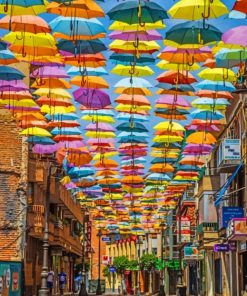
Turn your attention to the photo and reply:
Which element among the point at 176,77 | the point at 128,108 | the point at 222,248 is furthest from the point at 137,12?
the point at 222,248

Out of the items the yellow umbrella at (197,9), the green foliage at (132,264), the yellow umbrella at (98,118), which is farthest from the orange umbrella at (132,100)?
the green foliage at (132,264)

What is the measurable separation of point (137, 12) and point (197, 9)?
4.35ft

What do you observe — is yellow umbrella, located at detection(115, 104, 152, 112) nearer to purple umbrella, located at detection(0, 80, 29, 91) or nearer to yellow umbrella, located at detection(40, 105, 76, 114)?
yellow umbrella, located at detection(40, 105, 76, 114)

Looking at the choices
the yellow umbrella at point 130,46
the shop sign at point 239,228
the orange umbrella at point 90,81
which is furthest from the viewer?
the shop sign at point 239,228

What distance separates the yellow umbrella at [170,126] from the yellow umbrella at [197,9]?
10088mm

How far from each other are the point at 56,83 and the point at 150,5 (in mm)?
5841

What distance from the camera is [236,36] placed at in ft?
57.7

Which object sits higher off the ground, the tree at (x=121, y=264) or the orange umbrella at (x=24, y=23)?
the orange umbrella at (x=24, y=23)

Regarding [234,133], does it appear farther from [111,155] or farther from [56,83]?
[56,83]

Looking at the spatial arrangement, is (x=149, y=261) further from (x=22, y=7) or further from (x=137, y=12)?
(x=22, y=7)

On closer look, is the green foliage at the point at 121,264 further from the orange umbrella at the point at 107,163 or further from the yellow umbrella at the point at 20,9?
the yellow umbrella at the point at 20,9

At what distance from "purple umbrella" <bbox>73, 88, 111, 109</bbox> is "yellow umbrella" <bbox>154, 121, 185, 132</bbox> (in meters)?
4.09

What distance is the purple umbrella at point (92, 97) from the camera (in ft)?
74.0

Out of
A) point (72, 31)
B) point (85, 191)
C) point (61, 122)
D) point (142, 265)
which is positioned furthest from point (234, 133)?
point (142, 265)
